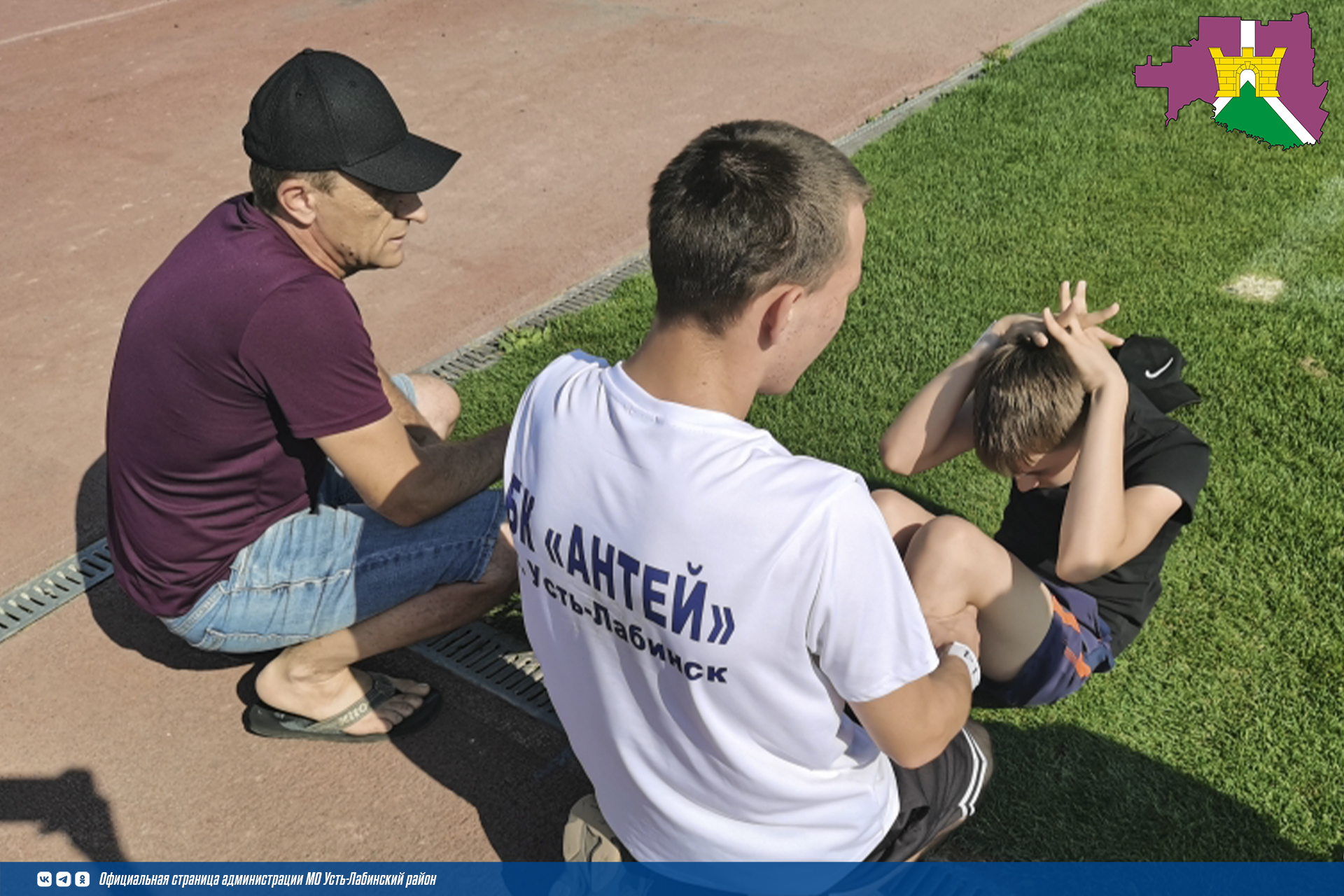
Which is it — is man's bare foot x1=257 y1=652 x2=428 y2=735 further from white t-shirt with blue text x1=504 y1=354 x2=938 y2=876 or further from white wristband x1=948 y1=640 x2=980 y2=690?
white wristband x1=948 y1=640 x2=980 y2=690

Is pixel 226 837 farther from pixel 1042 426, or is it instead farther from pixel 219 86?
pixel 219 86

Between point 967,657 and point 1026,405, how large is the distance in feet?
2.63

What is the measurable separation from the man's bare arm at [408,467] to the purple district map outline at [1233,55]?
5.47 m

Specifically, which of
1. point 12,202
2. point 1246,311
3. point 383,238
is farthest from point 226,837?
point 12,202

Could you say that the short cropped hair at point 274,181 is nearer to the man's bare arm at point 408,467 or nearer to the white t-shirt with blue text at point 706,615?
the man's bare arm at point 408,467

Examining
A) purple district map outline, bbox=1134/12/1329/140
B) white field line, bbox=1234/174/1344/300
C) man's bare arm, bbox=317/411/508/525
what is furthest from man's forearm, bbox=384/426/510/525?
purple district map outline, bbox=1134/12/1329/140

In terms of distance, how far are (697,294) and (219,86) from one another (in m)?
7.74

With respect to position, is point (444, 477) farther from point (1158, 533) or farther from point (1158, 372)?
point (1158, 372)

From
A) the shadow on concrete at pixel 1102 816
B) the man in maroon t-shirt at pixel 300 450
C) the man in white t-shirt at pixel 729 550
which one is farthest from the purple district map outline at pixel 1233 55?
the man in white t-shirt at pixel 729 550

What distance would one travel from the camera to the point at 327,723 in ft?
11.9

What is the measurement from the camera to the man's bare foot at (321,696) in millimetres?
3580

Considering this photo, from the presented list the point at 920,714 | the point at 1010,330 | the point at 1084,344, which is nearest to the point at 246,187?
the point at 1010,330

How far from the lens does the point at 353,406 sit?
321 centimetres

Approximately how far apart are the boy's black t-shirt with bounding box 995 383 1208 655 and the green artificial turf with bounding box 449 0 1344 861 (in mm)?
357
